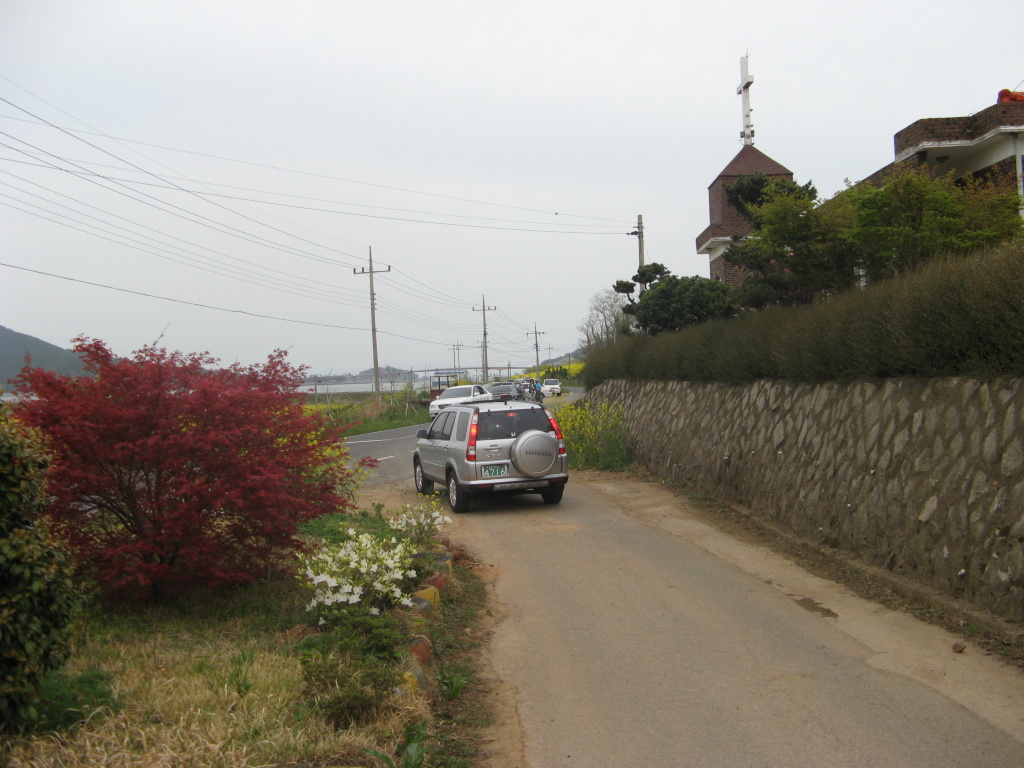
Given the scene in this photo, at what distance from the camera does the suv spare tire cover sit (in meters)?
13.3

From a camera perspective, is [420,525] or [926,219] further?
[926,219]

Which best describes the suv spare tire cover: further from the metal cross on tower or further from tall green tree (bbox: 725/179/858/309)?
the metal cross on tower

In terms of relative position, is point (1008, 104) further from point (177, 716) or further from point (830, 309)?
point (177, 716)

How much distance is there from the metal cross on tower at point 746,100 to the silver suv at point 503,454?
2040 centimetres

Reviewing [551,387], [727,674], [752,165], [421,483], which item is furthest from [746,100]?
[551,387]

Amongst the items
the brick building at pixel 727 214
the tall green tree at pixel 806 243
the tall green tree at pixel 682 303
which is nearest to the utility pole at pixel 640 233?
the brick building at pixel 727 214

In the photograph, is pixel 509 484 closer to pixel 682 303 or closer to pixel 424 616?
pixel 424 616

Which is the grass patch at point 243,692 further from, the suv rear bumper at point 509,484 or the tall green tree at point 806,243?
the tall green tree at point 806,243

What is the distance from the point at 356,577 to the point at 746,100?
2865 cm

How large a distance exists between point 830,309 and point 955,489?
387cm

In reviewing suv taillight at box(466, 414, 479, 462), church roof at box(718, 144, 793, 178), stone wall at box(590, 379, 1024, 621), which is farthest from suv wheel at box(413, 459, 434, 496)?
church roof at box(718, 144, 793, 178)

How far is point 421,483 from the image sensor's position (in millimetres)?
16219

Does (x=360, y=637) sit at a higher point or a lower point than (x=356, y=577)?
lower

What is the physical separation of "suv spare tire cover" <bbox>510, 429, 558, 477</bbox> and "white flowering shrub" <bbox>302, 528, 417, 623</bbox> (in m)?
6.71
